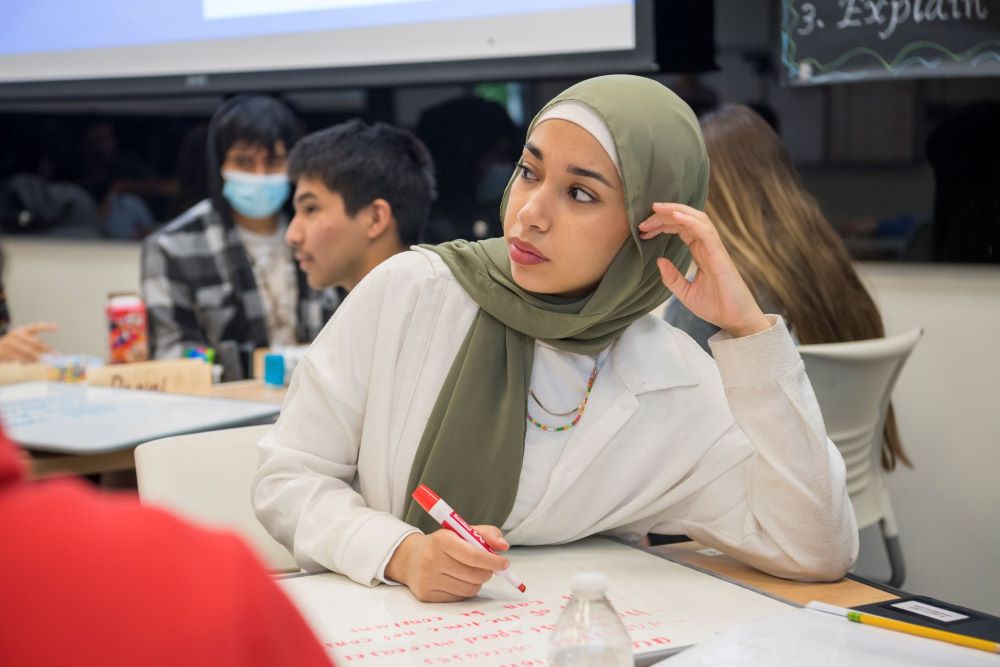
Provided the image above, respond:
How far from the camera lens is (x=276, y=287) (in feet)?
11.9

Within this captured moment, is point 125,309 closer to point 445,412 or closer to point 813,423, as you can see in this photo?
point 445,412

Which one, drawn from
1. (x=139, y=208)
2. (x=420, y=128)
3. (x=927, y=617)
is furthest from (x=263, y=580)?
(x=139, y=208)

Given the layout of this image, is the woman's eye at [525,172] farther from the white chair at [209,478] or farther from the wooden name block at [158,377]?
the wooden name block at [158,377]

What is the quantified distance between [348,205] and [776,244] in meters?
1.09

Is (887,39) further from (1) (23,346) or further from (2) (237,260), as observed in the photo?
(1) (23,346)

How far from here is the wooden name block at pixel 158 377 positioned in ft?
8.52

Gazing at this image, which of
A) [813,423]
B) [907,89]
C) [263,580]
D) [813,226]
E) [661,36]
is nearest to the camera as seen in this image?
[263,580]

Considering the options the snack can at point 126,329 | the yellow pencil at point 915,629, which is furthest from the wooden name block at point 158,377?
the yellow pencil at point 915,629

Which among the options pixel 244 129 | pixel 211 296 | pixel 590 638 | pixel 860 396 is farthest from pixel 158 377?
pixel 590 638

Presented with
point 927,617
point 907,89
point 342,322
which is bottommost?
point 927,617

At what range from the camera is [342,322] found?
4.59 feet

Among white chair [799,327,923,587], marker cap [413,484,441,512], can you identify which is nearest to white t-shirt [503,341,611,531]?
marker cap [413,484,441,512]

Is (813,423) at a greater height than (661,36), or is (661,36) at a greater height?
(661,36)

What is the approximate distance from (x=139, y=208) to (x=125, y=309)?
149cm
